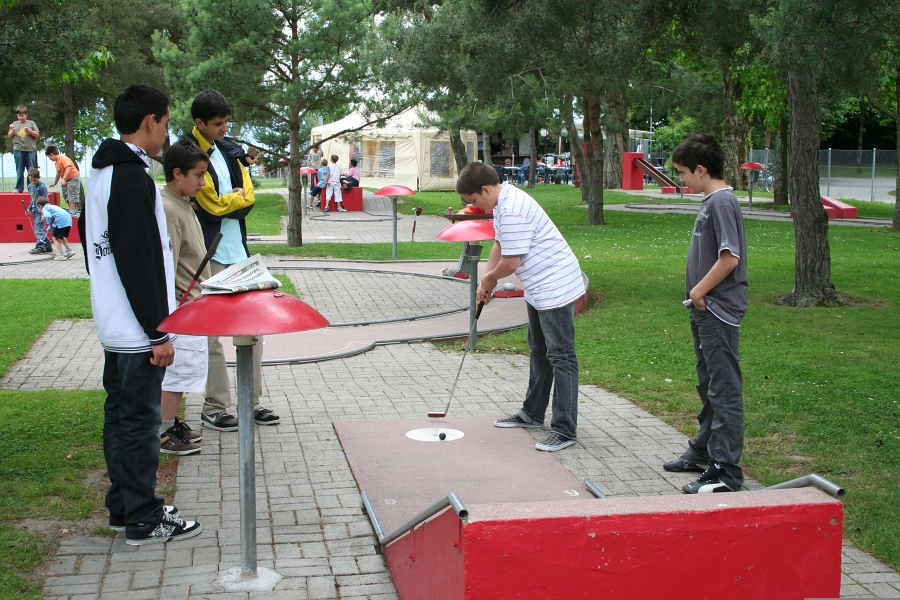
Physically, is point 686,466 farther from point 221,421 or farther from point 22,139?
point 22,139

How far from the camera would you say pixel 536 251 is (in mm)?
5398

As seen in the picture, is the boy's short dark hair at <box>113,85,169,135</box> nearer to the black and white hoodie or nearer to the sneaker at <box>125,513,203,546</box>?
the black and white hoodie

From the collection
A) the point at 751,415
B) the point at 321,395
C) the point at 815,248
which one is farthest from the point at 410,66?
the point at 751,415

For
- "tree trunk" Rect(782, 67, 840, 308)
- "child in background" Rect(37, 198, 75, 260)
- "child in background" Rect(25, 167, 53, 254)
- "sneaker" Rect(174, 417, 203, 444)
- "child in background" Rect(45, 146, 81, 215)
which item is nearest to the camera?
"sneaker" Rect(174, 417, 203, 444)

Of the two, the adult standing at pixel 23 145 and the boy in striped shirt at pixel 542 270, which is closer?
the boy in striped shirt at pixel 542 270

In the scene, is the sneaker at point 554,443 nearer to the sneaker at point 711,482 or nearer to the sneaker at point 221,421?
the sneaker at point 711,482

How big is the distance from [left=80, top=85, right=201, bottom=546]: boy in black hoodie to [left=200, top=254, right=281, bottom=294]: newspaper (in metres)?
0.41

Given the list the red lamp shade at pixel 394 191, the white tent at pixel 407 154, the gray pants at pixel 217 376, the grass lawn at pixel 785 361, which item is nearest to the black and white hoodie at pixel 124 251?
the gray pants at pixel 217 376

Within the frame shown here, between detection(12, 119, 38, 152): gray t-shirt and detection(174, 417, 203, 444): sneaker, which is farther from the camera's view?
detection(12, 119, 38, 152): gray t-shirt

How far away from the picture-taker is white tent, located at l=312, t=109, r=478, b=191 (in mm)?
36750

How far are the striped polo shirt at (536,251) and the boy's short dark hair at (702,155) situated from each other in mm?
946

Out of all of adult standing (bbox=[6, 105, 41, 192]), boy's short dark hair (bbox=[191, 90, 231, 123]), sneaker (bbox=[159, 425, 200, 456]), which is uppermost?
adult standing (bbox=[6, 105, 41, 192])

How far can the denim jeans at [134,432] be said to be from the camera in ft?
12.5

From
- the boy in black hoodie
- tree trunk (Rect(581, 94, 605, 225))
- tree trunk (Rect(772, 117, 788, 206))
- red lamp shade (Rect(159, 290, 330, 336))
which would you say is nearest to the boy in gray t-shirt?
red lamp shade (Rect(159, 290, 330, 336))
